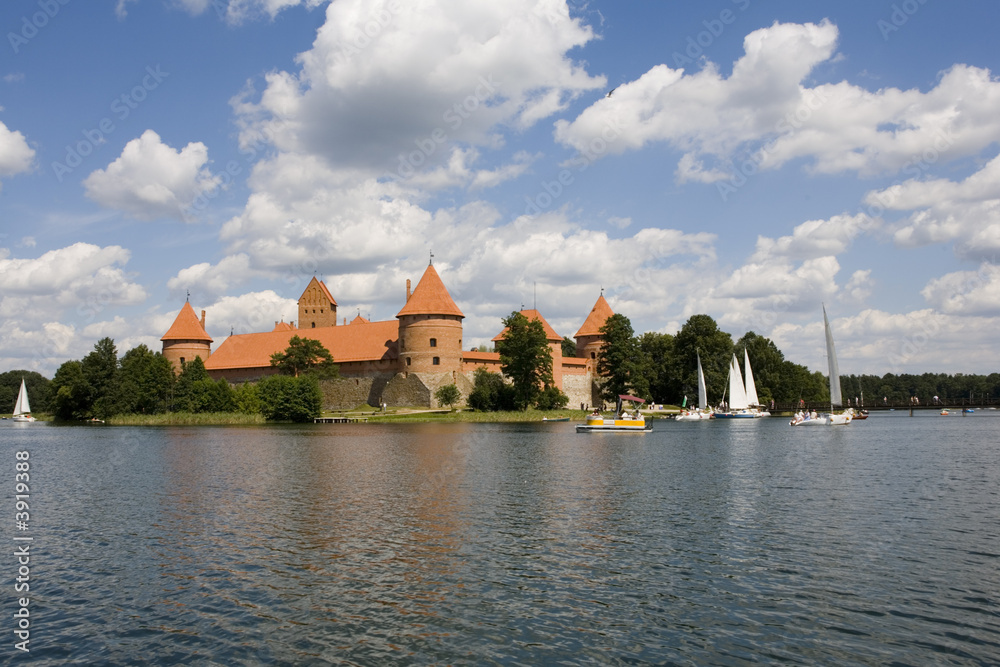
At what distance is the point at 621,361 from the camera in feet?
211

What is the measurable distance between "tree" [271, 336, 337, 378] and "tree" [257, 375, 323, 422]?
10204 millimetres

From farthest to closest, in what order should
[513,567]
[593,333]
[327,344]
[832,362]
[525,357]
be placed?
[593,333]
[327,344]
[525,357]
[832,362]
[513,567]

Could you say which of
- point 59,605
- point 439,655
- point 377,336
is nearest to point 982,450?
point 439,655

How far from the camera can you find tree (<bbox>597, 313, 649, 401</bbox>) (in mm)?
64438

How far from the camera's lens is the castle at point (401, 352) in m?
64.3

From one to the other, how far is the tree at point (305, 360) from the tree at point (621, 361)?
2420 cm

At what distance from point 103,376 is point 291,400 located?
15745mm

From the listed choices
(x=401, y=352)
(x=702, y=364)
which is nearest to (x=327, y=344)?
(x=401, y=352)

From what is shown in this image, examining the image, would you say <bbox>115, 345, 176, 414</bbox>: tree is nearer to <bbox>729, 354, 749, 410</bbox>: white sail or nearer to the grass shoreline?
the grass shoreline

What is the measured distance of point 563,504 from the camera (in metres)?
16.2

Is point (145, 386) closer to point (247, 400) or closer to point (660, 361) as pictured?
point (247, 400)

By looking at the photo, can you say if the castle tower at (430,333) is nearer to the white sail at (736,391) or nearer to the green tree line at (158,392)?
the green tree line at (158,392)

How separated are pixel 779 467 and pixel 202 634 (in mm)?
19152

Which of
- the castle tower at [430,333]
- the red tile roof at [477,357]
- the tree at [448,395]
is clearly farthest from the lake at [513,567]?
the red tile roof at [477,357]
